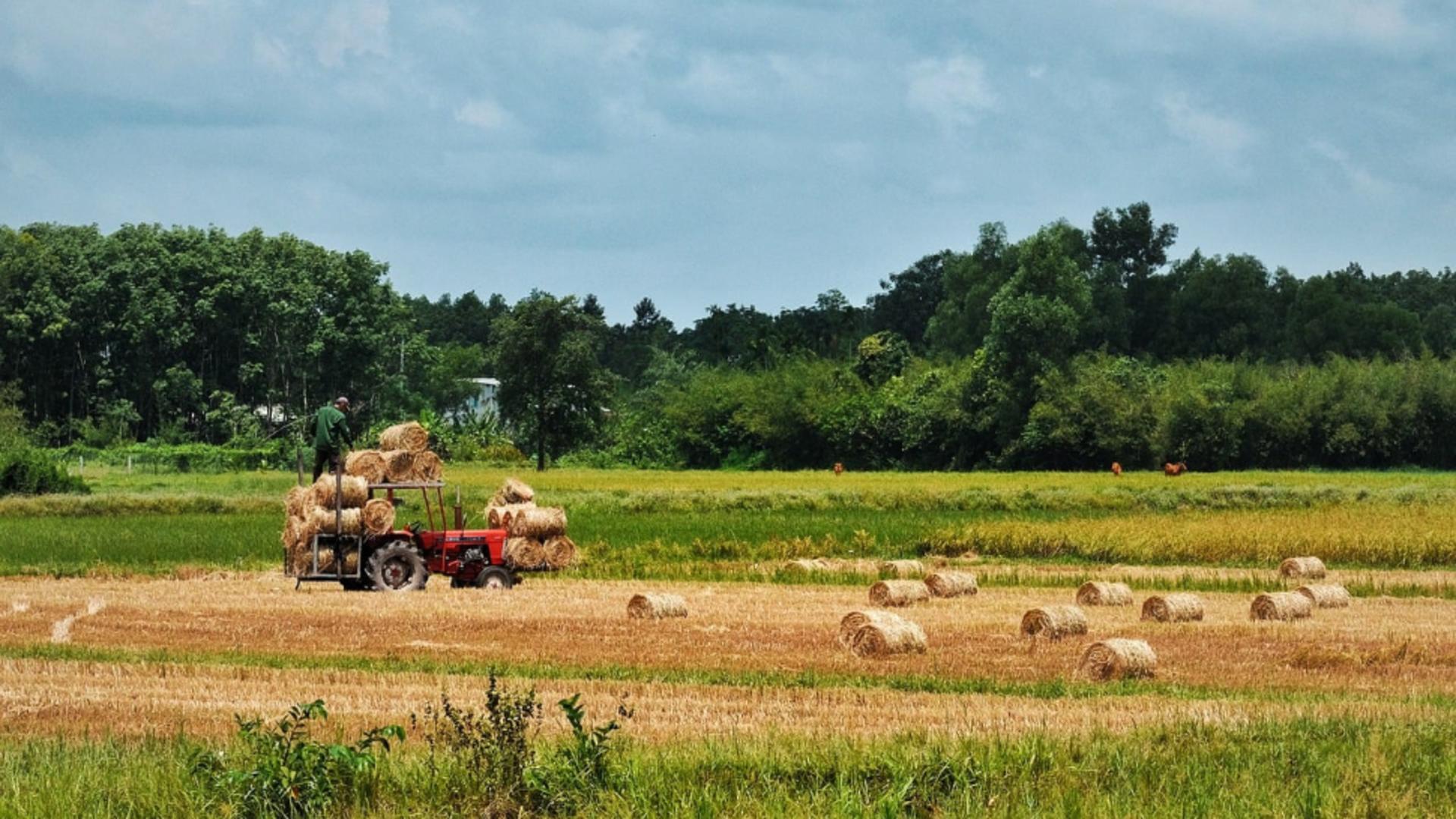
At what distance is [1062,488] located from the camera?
50.0 m

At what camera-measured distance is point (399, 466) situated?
77.1 feet

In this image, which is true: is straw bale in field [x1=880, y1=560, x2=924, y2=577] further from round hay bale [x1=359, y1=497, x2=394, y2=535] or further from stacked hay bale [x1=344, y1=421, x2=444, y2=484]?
round hay bale [x1=359, y1=497, x2=394, y2=535]

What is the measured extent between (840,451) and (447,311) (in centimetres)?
10651

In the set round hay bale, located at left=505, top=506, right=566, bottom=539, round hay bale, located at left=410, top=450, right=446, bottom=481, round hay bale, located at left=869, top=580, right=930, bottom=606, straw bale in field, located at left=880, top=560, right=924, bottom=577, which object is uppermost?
round hay bale, located at left=410, top=450, right=446, bottom=481

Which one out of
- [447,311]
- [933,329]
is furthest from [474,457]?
[447,311]

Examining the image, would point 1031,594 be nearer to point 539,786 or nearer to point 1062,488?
point 539,786

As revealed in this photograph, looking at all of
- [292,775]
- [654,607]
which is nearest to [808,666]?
[654,607]

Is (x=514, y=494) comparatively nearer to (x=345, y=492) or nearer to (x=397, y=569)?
(x=397, y=569)

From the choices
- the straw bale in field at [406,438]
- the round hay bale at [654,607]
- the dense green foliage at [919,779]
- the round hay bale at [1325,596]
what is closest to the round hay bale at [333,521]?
the straw bale in field at [406,438]

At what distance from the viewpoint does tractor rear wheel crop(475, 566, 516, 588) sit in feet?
79.2

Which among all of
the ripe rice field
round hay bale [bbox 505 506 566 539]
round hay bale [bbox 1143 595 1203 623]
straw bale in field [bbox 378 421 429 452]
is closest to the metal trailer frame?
the ripe rice field

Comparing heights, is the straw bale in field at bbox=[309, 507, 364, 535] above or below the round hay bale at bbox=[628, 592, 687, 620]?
above

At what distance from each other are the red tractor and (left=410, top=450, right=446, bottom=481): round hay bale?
0.48ft

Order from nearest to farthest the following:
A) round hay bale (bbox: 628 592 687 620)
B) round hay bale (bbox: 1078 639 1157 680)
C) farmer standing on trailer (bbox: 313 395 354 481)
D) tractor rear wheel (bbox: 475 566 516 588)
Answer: round hay bale (bbox: 1078 639 1157 680)
round hay bale (bbox: 628 592 687 620)
farmer standing on trailer (bbox: 313 395 354 481)
tractor rear wheel (bbox: 475 566 516 588)
